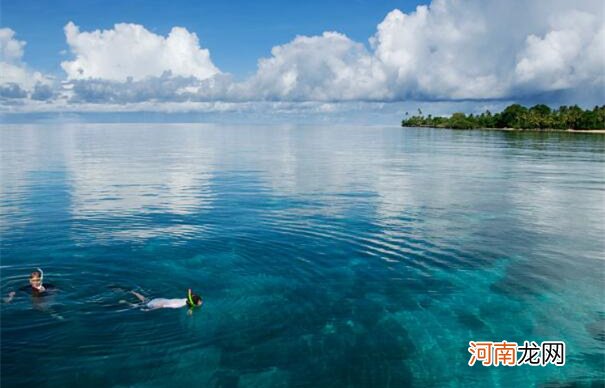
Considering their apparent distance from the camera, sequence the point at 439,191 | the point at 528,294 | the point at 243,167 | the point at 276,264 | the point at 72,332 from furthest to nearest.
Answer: the point at 243,167 < the point at 439,191 < the point at 276,264 < the point at 528,294 < the point at 72,332

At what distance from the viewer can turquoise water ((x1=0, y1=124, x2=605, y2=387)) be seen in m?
17.3

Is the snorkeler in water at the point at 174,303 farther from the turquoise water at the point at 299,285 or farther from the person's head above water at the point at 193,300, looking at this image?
the turquoise water at the point at 299,285

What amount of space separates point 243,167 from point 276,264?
52543 millimetres

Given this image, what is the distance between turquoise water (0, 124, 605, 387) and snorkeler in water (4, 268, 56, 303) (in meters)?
0.36

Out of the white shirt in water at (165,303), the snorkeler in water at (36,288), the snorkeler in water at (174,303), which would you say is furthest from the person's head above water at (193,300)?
the snorkeler in water at (36,288)

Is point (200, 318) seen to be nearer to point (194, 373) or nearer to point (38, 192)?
point (194, 373)

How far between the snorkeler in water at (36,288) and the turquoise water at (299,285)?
362 mm

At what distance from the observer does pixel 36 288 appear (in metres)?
22.0

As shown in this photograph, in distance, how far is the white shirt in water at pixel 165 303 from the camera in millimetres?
21359

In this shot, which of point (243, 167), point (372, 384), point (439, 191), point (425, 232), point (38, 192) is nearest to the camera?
point (372, 384)

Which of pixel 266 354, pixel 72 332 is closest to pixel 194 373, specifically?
pixel 266 354

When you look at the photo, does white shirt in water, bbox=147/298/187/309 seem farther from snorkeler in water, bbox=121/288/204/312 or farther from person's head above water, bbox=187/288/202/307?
person's head above water, bbox=187/288/202/307

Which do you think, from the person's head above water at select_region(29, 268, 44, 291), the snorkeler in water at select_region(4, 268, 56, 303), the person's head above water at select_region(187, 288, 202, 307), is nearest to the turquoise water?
the snorkeler in water at select_region(4, 268, 56, 303)

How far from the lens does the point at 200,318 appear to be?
2072cm
